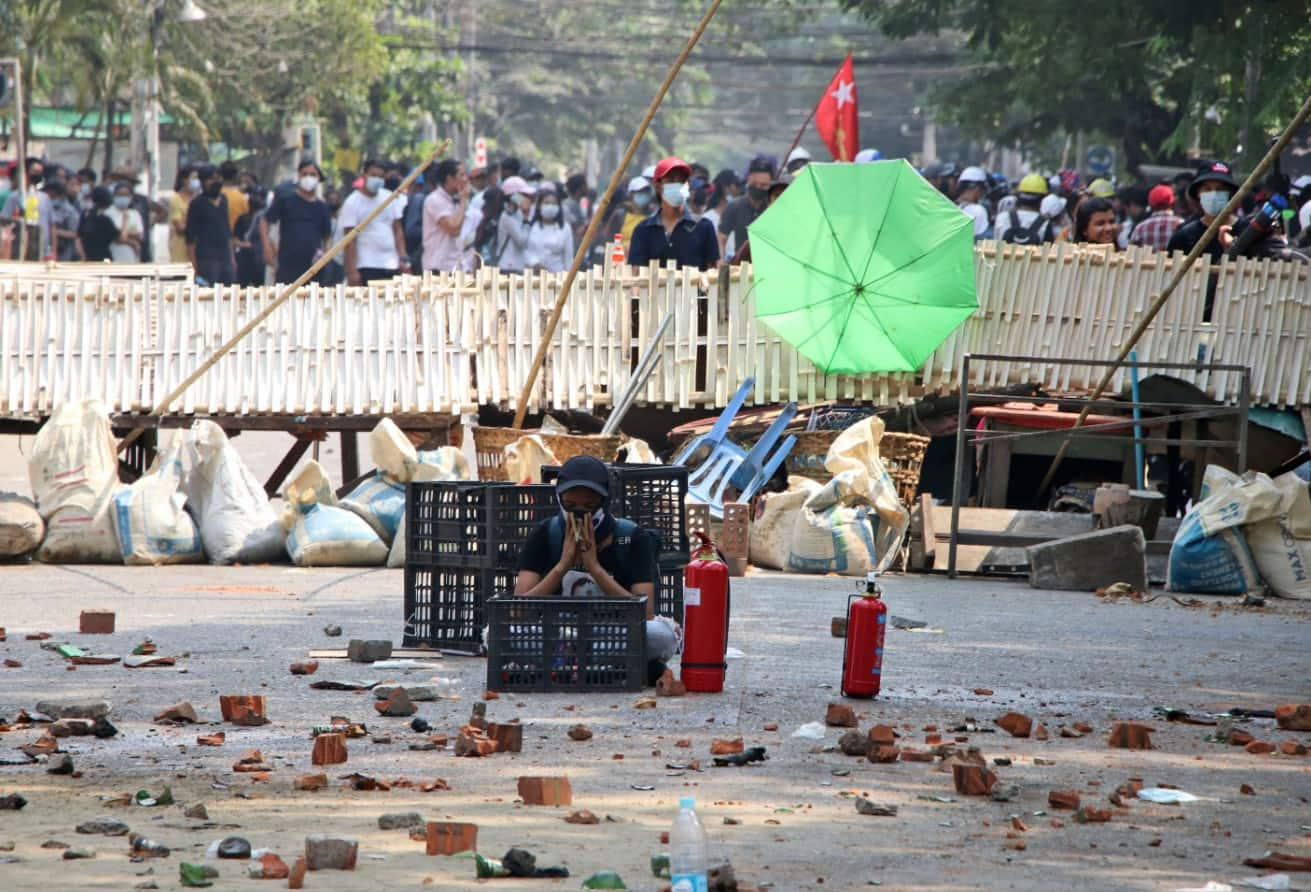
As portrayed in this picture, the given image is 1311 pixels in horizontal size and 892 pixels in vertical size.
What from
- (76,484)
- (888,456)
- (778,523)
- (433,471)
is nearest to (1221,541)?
(888,456)

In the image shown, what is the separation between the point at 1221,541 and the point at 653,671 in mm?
5284

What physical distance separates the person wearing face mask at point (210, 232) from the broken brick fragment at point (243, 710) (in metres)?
18.9

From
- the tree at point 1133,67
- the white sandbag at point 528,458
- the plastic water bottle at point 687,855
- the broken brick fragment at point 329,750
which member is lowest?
Result: the broken brick fragment at point 329,750

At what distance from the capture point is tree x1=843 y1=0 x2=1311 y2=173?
23.4m

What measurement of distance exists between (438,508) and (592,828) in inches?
147

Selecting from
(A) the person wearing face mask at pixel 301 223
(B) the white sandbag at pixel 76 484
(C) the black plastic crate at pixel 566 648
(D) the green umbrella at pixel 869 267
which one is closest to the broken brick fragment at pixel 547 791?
(C) the black plastic crate at pixel 566 648

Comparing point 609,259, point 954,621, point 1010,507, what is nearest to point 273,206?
point 609,259

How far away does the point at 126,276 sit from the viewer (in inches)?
704

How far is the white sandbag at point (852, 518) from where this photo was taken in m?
13.0

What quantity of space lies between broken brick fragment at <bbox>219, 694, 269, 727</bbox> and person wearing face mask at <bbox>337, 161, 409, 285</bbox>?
51.7 ft

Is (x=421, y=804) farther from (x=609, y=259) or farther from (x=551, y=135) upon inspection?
(x=551, y=135)

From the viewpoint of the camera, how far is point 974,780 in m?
6.54

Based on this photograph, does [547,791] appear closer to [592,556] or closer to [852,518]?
[592,556]

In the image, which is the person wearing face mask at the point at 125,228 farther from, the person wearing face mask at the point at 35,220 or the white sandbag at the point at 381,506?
the white sandbag at the point at 381,506
